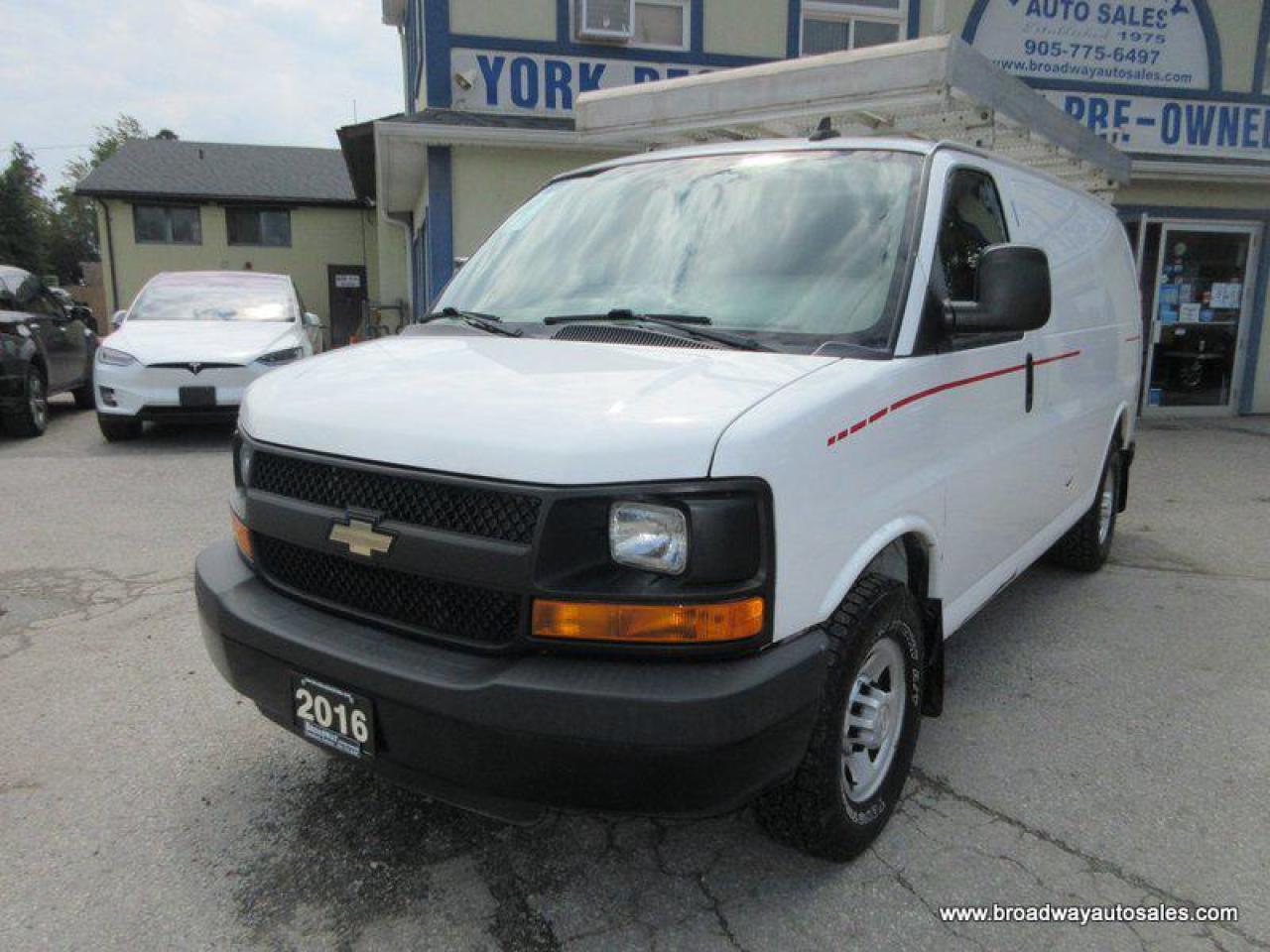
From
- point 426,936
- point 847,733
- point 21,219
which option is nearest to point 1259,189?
point 847,733

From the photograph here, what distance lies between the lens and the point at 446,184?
942 cm

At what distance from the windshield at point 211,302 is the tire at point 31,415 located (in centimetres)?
112

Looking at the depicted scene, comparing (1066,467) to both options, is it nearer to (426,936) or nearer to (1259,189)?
(426,936)

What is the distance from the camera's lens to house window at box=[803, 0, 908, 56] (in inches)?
405

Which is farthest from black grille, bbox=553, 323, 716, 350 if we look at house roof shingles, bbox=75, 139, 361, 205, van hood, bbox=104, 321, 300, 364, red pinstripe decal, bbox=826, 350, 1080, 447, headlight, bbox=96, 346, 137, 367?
house roof shingles, bbox=75, 139, 361, 205

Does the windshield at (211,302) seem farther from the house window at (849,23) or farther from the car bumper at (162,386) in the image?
the house window at (849,23)

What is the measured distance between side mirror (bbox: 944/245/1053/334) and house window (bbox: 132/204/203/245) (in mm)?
30347

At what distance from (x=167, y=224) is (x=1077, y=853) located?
31.5m

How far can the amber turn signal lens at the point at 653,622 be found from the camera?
6.43 ft

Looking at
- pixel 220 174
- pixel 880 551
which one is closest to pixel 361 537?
pixel 880 551

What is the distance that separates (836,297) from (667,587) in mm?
1184

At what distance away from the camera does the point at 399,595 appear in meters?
2.25

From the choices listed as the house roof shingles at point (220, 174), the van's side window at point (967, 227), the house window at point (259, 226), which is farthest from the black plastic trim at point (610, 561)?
the house window at point (259, 226)

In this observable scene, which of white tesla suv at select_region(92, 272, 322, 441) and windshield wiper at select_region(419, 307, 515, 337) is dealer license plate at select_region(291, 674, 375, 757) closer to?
windshield wiper at select_region(419, 307, 515, 337)
